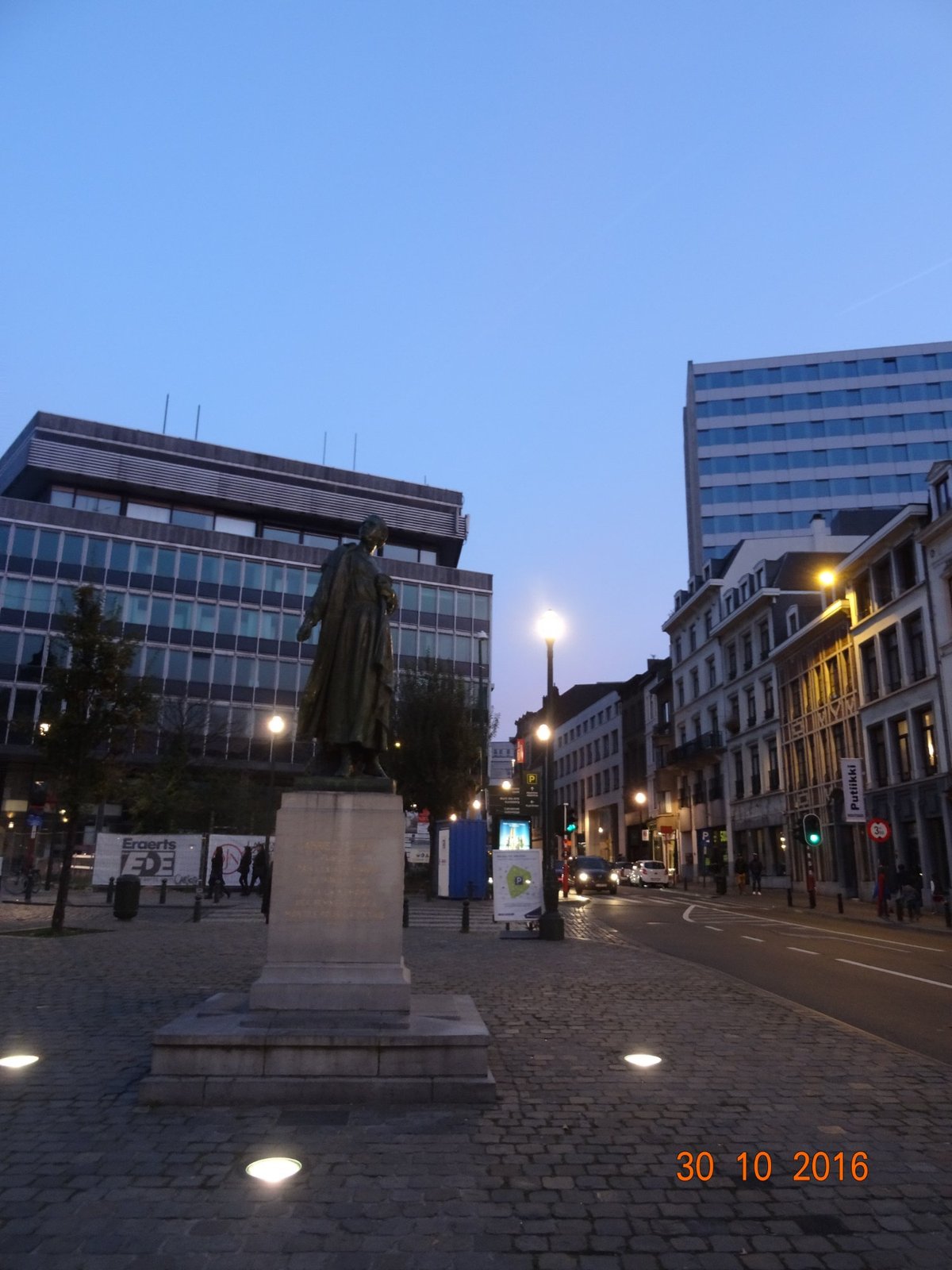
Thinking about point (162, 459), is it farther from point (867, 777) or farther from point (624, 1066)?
point (624, 1066)

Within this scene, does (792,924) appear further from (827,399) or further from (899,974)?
(827,399)

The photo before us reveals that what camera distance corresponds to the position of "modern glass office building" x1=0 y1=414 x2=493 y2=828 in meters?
50.0

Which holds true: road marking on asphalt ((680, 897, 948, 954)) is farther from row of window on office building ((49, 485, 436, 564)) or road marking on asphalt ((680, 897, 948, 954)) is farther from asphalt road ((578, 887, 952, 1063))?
row of window on office building ((49, 485, 436, 564))

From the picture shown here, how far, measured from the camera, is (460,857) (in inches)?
1304

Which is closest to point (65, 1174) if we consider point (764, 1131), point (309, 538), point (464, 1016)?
point (464, 1016)

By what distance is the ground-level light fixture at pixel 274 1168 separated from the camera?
456 centimetres

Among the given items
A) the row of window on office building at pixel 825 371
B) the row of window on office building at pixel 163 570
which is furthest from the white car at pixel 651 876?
the row of window on office building at pixel 825 371

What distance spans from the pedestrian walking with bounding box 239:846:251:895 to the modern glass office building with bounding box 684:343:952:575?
169ft

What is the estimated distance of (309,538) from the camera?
63.8 metres

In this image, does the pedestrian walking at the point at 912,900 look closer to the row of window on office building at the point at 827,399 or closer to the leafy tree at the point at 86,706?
the leafy tree at the point at 86,706

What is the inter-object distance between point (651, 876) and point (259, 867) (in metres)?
31.3

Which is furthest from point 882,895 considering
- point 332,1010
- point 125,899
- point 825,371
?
point 825,371

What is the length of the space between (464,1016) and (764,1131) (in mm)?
2431
